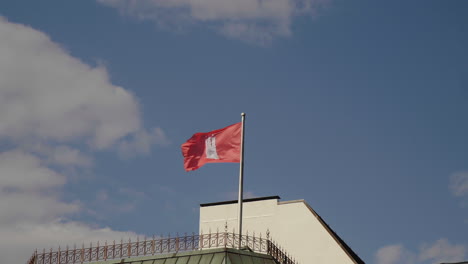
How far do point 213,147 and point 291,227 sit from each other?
512 inches

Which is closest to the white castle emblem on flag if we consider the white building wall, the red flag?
the red flag

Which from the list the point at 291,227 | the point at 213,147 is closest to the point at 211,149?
the point at 213,147

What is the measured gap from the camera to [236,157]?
34.6 m

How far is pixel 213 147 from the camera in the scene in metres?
34.5

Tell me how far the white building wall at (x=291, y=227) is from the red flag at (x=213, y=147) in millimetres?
12127

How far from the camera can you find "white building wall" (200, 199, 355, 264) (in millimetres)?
43656

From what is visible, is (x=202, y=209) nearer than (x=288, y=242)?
No

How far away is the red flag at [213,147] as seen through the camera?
34.5m

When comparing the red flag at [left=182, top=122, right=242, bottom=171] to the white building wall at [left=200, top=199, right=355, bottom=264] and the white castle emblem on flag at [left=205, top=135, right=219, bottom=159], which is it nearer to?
the white castle emblem on flag at [left=205, top=135, right=219, bottom=159]

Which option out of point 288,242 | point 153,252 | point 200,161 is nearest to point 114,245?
point 153,252

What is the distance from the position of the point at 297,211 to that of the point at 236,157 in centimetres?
1216

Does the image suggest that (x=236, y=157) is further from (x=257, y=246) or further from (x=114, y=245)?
(x=114, y=245)

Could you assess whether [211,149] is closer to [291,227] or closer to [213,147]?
[213,147]

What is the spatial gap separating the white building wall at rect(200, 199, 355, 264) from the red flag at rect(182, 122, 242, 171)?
12.1 metres
